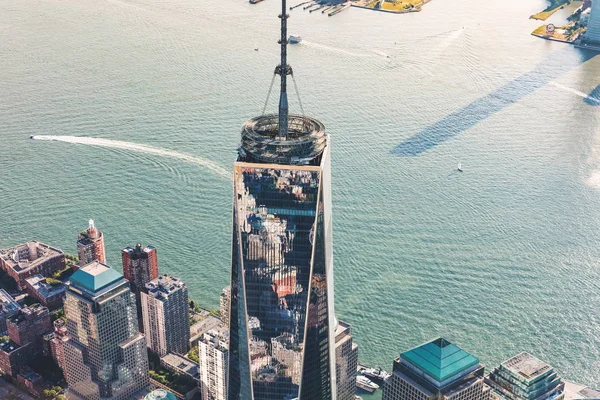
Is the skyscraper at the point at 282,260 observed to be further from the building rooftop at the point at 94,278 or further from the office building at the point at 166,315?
the office building at the point at 166,315

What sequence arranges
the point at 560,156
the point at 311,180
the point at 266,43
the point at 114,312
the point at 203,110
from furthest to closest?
the point at 266,43 < the point at 203,110 < the point at 560,156 < the point at 114,312 < the point at 311,180

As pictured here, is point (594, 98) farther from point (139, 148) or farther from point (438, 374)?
point (438, 374)

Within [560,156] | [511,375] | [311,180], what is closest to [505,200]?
[560,156]

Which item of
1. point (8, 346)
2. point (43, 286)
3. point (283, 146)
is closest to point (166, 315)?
point (8, 346)

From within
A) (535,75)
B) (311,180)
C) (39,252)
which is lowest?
(39,252)

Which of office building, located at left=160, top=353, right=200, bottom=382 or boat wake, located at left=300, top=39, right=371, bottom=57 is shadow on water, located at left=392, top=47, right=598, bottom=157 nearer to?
boat wake, located at left=300, top=39, right=371, bottom=57

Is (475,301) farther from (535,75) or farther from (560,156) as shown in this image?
(535,75)
